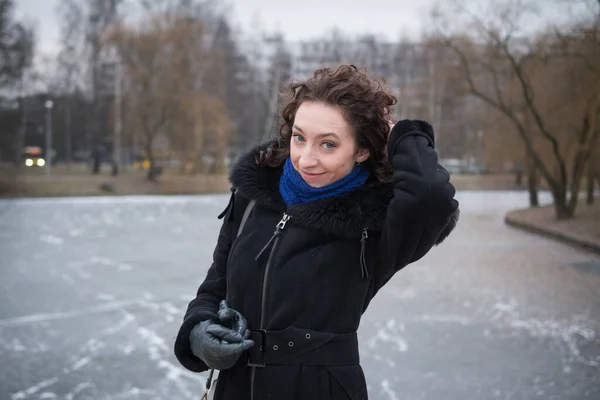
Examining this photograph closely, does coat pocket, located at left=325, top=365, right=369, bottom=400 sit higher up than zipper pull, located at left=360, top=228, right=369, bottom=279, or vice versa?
zipper pull, located at left=360, top=228, right=369, bottom=279

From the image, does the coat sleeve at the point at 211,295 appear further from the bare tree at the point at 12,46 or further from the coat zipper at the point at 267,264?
the bare tree at the point at 12,46

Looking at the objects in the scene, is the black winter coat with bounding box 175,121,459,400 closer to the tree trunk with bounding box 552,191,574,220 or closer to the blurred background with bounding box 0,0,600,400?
the blurred background with bounding box 0,0,600,400

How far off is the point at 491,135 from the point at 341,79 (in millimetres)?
28979

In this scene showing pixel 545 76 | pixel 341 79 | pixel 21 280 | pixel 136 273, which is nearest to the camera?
pixel 341 79

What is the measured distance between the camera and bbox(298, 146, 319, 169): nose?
202 cm

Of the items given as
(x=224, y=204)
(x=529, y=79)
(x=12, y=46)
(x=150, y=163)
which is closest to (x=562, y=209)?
(x=529, y=79)

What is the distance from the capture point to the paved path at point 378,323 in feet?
17.4

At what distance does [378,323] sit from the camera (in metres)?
7.39

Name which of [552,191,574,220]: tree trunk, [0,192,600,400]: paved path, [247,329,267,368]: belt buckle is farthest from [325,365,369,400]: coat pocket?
[552,191,574,220]: tree trunk

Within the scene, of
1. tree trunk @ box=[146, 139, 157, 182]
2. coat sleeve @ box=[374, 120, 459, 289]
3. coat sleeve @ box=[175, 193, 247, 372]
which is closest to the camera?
coat sleeve @ box=[374, 120, 459, 289]

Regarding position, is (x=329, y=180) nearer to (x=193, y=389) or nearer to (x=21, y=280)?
(x=193, y=389)

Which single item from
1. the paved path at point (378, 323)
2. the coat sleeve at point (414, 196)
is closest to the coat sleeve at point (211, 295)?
the coat sleeve at point (414, 196)

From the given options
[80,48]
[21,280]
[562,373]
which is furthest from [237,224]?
[80,48]

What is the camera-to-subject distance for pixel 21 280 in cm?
948
